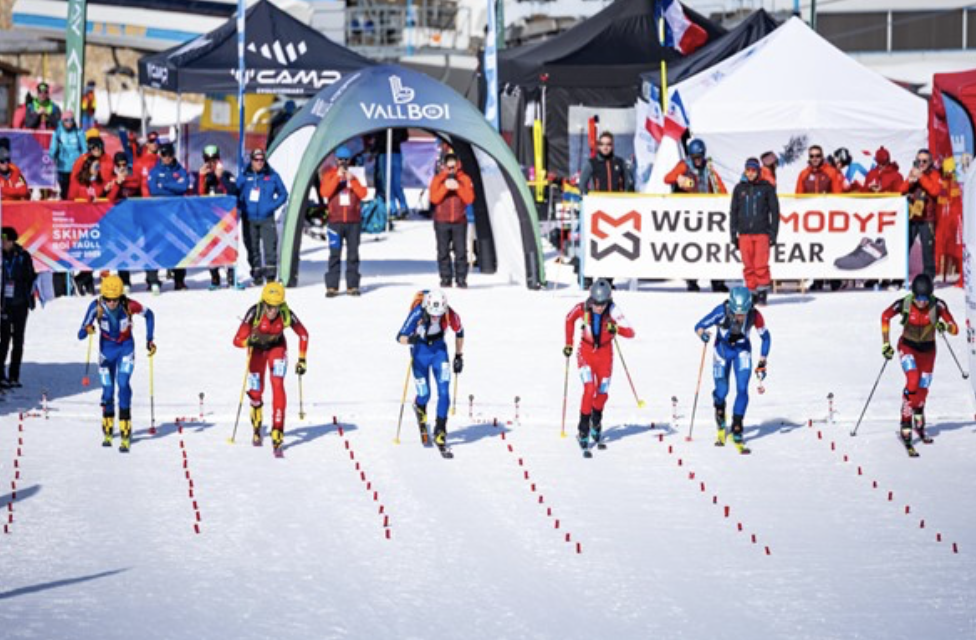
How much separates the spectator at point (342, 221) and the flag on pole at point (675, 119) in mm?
4638

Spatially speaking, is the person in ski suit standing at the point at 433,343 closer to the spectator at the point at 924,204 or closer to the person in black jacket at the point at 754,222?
the person in black jacket at the point at 754,222

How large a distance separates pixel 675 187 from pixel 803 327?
11.9 feet

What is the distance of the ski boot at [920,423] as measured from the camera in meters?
16.2

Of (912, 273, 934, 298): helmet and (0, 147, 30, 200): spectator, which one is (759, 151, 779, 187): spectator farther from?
(0, 147, 30, 200): spectator

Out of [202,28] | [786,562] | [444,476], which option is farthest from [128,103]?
[786,562]

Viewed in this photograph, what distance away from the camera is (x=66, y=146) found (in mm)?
27547

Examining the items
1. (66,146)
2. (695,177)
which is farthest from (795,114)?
(66,146)

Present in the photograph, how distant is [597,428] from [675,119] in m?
→ 11.6

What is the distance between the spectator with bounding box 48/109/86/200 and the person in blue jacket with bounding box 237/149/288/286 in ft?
11.2

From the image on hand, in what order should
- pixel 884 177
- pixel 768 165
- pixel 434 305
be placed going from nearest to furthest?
pixel 434 305 → pixel 768 165 → pixel 884 177

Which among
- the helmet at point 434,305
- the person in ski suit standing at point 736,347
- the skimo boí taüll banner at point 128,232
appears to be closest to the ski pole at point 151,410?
the helmet at point 434,305

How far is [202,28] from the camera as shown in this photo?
4972 cm

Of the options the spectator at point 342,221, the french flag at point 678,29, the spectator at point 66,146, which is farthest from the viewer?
the french flag at point 678,29

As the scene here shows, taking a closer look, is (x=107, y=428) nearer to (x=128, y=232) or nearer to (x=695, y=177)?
(x=128, y=232)
